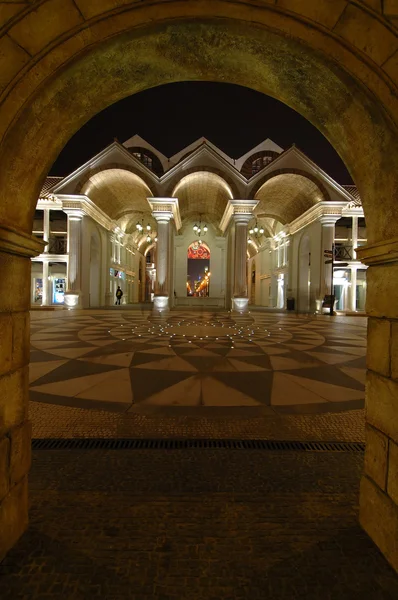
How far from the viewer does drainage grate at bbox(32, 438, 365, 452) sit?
3.05 m

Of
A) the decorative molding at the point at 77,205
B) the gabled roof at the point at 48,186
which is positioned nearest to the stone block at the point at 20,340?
the decorative molding at the point at 77,205

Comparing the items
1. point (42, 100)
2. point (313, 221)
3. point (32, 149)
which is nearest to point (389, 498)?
point (32, 149)

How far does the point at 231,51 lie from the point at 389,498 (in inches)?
133

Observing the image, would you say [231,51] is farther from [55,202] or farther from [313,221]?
[55,202]

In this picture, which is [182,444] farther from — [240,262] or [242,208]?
[242,208]

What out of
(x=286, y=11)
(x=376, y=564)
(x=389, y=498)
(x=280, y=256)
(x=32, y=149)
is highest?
(x=280, y=256)

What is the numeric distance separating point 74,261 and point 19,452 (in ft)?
73.5

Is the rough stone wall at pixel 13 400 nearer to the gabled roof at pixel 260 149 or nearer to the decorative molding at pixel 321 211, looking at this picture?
the decorative molding at pixel 321 211

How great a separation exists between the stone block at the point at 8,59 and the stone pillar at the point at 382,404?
2.51 m

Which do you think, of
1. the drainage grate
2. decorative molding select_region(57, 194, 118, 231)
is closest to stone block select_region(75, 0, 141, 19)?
the drainage grate

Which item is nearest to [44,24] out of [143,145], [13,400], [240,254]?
[13,400]

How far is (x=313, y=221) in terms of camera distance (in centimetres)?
2400

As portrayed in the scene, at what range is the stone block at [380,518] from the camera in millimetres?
1787

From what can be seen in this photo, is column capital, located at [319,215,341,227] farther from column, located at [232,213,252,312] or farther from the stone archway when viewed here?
the stone archway
